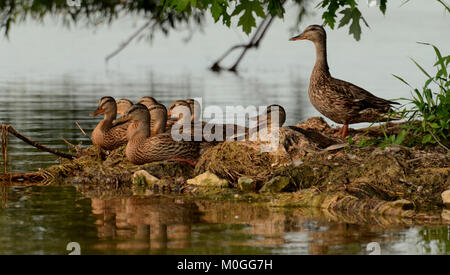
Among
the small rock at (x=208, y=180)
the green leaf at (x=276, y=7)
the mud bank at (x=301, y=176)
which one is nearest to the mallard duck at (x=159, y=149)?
the mud bank at (x=301, y=176)

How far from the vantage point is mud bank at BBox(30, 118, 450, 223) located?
10.8 meters

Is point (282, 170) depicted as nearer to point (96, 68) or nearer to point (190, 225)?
point (190, 225)

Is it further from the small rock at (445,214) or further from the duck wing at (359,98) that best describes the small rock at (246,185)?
the duck wing at (359,98)

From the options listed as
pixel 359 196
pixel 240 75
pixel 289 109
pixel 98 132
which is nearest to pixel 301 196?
pixel 359 196

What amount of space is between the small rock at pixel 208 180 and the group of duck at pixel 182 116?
0.97 meters

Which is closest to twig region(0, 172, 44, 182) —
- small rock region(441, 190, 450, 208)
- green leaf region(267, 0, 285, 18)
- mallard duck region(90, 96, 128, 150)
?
mallard duck region(90, 96, 128, 150)

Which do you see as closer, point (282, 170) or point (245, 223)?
point (245, 223)

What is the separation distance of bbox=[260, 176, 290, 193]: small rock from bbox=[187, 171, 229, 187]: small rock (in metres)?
0.51

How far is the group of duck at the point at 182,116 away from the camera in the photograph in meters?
13.2

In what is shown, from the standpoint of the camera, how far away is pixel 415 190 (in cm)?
1120

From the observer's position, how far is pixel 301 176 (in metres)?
11.8

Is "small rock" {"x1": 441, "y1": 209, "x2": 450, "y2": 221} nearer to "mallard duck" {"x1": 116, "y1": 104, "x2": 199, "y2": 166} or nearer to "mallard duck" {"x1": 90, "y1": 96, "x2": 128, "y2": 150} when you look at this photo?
"mallard duck" {"x1": 116, "y1": 104, "x2": 199, "y2": 166}
